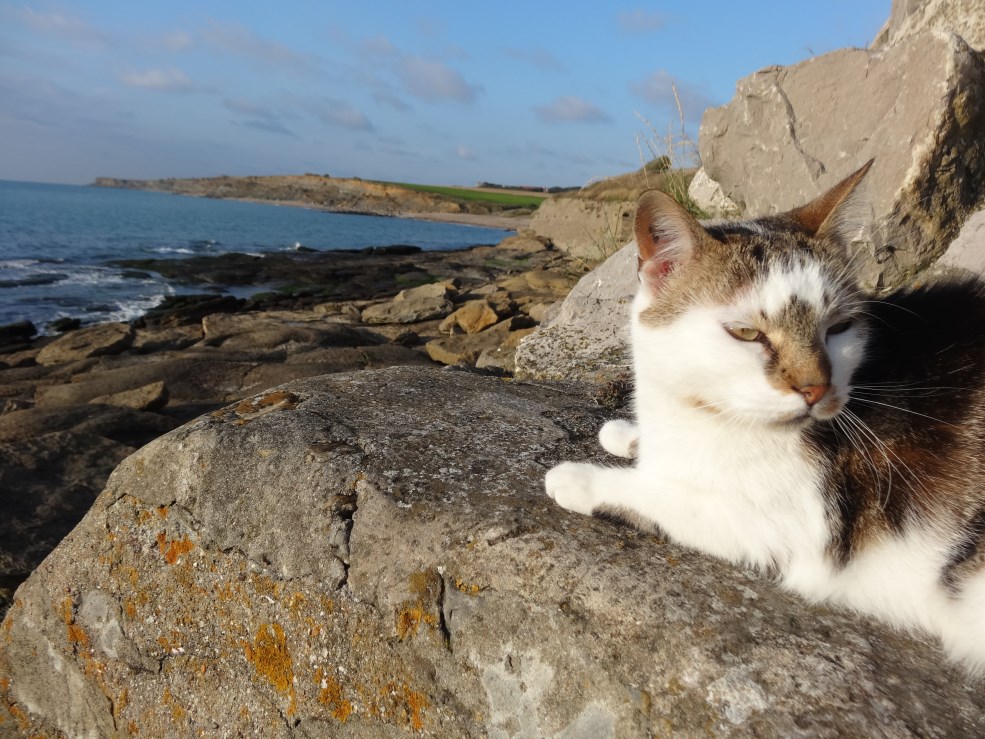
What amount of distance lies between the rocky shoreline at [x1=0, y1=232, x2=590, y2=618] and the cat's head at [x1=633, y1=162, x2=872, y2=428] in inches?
171

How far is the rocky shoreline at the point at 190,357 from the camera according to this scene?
5023 millimetres

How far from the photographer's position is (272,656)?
8.43 feet

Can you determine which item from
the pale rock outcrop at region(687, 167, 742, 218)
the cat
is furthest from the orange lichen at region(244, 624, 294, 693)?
the pale rock outcrop at region(687, 167, 742, 218)

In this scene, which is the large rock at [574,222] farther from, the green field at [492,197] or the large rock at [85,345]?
the green field at [492,197]

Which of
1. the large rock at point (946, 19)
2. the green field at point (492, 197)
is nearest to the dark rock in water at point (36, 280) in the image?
the large rock at point (946, 19)

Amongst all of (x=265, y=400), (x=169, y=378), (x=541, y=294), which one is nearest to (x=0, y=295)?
(x=169, y=378)

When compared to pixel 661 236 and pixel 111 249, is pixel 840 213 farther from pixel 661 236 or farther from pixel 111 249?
pixel 111 249

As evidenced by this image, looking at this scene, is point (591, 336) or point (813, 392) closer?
point (813, 392)

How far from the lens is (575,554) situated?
7.35ft

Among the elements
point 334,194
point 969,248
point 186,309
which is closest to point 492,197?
point 334,194

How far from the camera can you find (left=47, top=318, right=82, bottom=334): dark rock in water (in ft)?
50.4

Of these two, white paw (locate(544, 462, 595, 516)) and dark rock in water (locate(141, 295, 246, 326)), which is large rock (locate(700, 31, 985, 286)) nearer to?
white paw (locate(544, 462, 595, 516))

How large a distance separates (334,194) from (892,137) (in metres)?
94.0

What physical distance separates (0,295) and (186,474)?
2085 cm
